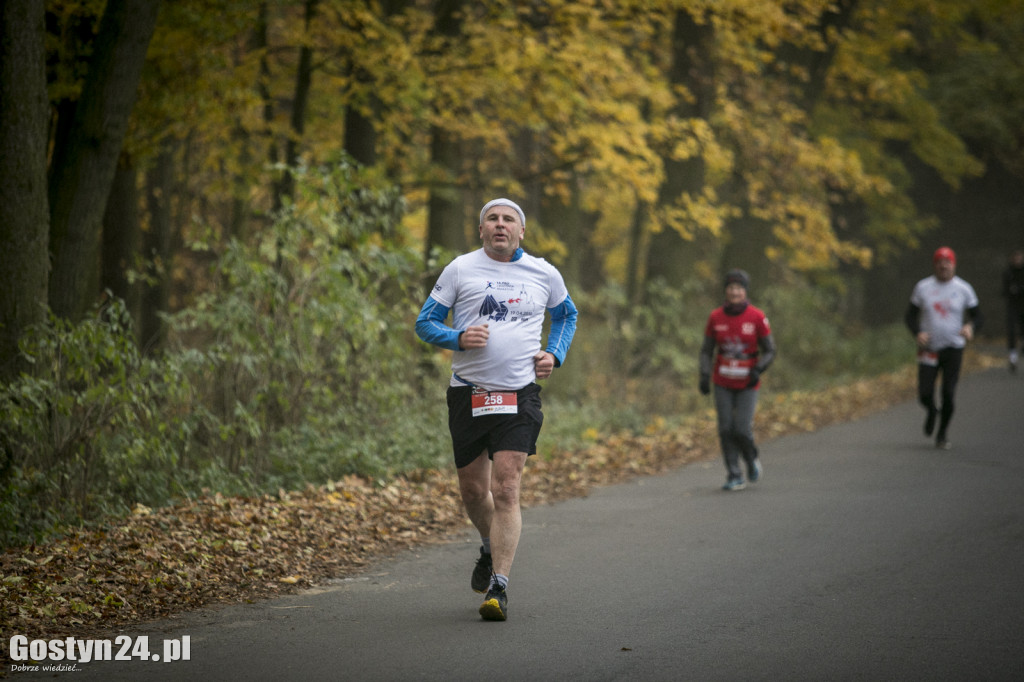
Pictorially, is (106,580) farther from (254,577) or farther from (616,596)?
(616,596)

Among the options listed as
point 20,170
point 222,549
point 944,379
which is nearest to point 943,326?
point 944,379

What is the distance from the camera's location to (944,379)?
40.7ft

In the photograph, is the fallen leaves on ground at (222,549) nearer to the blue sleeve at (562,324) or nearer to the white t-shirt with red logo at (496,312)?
the white t-shirt with red logo at (496,312)

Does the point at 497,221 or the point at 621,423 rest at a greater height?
the point at 497,221

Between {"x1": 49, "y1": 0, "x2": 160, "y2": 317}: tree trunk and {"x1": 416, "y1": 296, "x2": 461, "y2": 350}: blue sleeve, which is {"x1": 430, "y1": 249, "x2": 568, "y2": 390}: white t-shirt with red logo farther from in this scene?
{"x1": 49, "y1": 0, "x2": 160, "y2": 317}: tree trunk

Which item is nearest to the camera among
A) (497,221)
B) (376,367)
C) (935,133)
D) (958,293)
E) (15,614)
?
(15,614)

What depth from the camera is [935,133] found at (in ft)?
85.8

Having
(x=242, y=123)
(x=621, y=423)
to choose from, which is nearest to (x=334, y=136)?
(x=242, y=123)

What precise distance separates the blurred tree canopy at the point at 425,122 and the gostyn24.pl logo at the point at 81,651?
3730 millimetres

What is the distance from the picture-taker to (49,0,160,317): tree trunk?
900 cm

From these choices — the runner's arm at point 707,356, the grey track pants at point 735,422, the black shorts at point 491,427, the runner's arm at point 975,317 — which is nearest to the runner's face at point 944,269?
the runner's arm at point 975,317

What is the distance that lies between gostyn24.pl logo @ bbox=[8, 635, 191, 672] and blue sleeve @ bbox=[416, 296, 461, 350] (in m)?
2.05

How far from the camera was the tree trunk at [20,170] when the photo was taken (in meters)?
8.26

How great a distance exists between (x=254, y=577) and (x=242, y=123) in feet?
34.1
